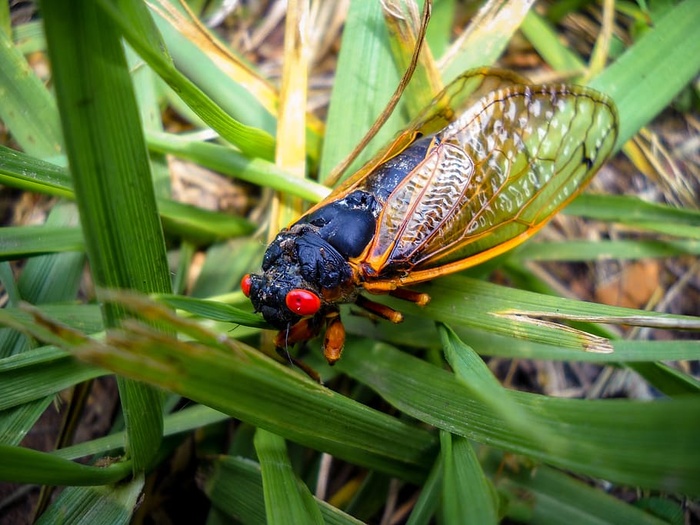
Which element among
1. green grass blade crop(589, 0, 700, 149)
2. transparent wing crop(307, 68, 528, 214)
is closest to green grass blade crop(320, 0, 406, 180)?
transparent wing crop(307, 68, 528, 214)

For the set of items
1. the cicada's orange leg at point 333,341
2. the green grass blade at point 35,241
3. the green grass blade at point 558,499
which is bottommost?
the green grass blade at point 558,499

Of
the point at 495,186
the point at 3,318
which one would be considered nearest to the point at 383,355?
the point at 495,186

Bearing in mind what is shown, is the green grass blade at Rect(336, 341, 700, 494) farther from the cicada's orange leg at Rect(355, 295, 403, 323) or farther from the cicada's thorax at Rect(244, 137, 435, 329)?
the cicada's thorax at Rect(244, 137, 435, 329)

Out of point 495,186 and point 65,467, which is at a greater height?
point 495,186

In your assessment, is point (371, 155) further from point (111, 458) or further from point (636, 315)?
point (111, 458)

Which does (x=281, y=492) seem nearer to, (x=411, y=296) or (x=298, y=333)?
(x=298, y=333)

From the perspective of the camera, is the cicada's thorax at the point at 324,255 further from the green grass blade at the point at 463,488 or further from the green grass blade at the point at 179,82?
the green grass blade at the point at 463,488

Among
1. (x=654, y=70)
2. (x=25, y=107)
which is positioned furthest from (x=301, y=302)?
(x=654, y=70)

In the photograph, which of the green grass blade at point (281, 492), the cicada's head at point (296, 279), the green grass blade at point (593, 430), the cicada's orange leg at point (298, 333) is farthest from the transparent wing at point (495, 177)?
the green grass blade at point (281, 492)

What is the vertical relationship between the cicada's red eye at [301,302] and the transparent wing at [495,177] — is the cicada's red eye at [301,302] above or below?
below
